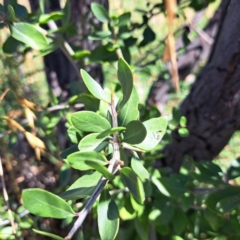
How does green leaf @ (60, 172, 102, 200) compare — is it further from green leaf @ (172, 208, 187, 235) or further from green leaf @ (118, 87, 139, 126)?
green leaf @ (172, 208, 187, 235)

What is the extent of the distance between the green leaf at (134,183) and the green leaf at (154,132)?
0.17 feet

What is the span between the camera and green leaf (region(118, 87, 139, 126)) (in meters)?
0.51

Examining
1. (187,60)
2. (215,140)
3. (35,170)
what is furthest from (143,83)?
(215,140)

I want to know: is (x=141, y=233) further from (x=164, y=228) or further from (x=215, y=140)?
(x=215, y=140)

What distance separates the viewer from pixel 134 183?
18.3 inches

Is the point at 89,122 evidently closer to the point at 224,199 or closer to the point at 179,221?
the point at 224,199

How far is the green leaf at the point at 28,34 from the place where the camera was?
612 millimetres

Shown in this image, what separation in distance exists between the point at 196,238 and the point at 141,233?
0.11 metres

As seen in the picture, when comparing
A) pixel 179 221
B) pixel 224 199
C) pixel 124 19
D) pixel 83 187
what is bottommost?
pixel 179 221

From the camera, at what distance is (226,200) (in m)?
0.59

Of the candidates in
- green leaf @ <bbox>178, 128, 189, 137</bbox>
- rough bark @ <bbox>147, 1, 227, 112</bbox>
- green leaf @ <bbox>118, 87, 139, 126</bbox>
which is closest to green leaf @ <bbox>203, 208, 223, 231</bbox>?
green leaf @ <bbox>178, 128, 189, 137</bbox>

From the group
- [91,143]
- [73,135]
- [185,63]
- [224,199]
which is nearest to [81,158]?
[91,143]

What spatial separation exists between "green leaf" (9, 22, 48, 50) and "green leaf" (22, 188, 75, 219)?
0.28 meters

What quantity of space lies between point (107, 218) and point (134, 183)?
0.06 m
